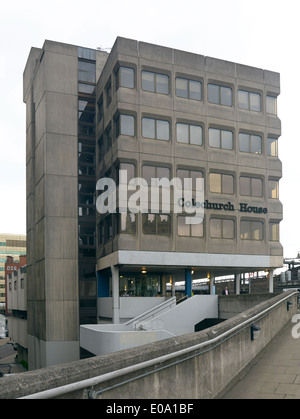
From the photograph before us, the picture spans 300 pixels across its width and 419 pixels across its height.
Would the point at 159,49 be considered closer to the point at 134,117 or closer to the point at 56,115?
the point at 134,117

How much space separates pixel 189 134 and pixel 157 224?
8.66 meters

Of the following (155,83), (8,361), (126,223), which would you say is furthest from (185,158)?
(8,361)

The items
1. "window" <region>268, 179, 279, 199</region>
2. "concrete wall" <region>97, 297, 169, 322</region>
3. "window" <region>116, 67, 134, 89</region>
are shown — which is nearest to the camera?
"concrete wall" <region>97, 297, 169, 322</region>

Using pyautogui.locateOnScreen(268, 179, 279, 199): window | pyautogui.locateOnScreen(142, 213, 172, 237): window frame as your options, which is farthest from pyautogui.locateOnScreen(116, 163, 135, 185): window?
pyautogui.locateOnScreen(268, 179, 279, 199): window

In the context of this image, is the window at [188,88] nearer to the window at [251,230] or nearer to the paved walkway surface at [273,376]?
the window at [251,230]

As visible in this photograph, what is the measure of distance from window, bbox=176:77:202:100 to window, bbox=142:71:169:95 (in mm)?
1142

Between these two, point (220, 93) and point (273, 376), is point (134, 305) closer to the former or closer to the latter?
point (220, 93)

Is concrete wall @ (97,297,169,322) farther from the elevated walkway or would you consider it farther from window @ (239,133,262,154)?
window @ (239,133,262,154)

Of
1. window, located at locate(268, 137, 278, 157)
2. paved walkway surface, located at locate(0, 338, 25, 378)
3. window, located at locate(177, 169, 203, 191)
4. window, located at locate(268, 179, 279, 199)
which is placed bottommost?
paved walkway surface, located at locate(0, 338, 25, 378)

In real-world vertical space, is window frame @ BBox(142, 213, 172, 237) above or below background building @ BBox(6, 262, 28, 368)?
above

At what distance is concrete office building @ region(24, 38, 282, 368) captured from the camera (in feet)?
135

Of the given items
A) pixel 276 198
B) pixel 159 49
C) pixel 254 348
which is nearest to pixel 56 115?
pixel 159 49

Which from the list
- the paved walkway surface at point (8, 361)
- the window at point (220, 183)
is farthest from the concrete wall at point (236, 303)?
the paved walkway surface at point (8, 361)

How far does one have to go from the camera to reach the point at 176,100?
141 feet
